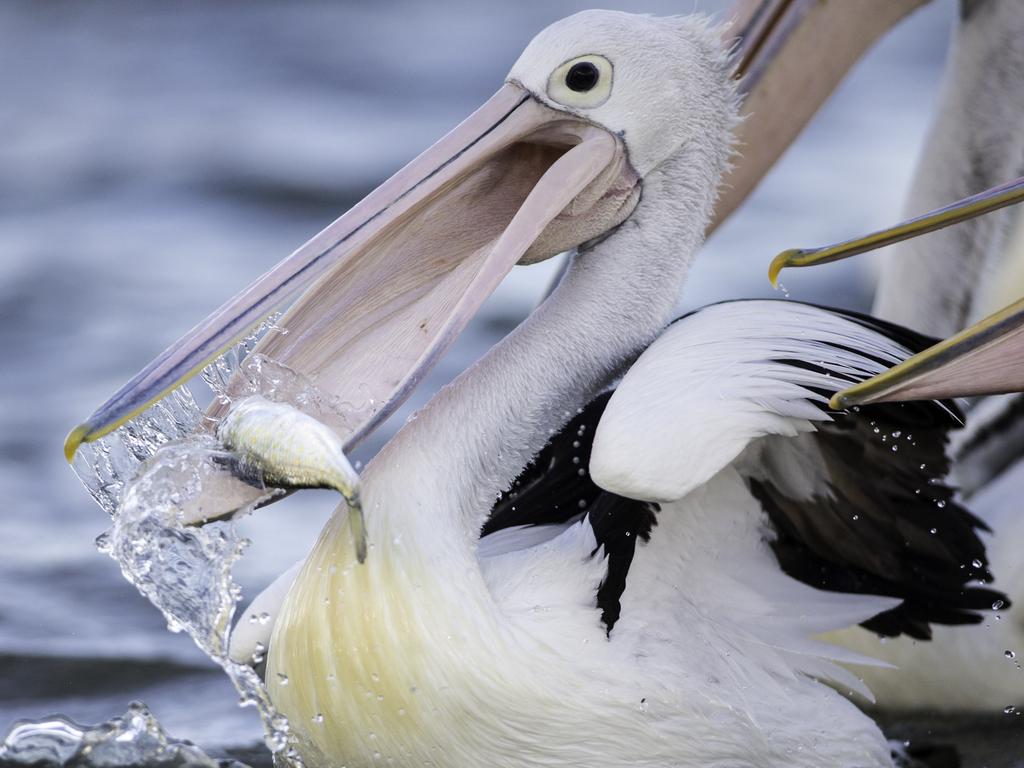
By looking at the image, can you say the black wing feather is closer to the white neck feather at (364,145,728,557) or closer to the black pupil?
the white neck feather at (364,145,728,557)

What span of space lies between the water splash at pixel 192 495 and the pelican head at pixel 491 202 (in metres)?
0.07

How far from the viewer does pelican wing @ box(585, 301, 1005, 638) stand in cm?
218

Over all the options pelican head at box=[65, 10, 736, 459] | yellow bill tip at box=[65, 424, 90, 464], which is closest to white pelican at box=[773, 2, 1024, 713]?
pelican head at box=[65, 10, 736, 459]

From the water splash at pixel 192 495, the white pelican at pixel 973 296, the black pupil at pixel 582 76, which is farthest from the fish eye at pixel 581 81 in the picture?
the white pelican at pixel 973 296

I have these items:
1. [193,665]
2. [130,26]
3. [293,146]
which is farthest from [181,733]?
[130,26]

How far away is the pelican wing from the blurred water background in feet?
3.35

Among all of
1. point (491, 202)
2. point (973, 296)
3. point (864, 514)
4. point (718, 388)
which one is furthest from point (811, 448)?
point (973, 296)

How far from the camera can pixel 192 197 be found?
5.38 meters

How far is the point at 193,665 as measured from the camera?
10.5ft

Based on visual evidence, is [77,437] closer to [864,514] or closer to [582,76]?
[582,76]

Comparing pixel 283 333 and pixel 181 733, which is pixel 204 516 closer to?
pixel 283 333

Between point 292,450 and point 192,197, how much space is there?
11.3 feet

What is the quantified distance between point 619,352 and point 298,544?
1.42 metres

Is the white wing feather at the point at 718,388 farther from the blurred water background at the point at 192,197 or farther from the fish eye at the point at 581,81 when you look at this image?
the blurred water background at the point at 192,197
